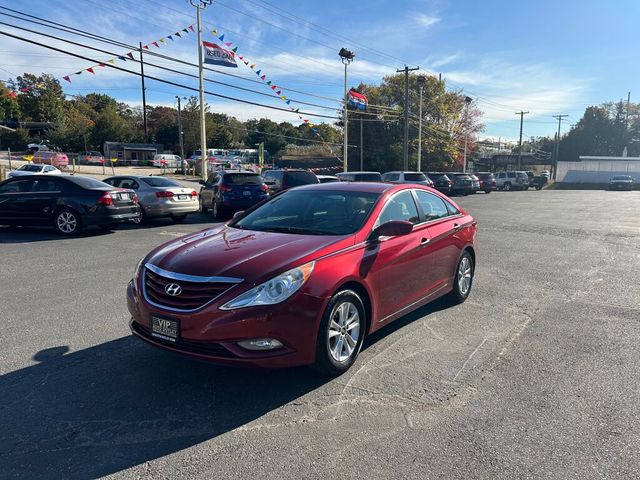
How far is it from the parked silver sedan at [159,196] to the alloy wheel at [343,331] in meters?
10.6

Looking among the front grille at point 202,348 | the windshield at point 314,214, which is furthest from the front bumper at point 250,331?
the windshield at point 314,214

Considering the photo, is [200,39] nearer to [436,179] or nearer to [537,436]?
[436,179]

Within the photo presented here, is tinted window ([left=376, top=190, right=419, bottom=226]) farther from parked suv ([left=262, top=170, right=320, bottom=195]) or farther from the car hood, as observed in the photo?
parked suv ([left=262, top=170, right=320, bottom=195])

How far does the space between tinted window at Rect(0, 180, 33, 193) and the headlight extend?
10558mm

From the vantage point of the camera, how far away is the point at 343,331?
3977 mm

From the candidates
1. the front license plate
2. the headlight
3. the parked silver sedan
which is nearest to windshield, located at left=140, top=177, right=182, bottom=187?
the parked silver sedan

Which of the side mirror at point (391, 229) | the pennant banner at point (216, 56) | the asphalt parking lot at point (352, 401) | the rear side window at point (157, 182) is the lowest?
the asphalt parking lot at point (352, 401)

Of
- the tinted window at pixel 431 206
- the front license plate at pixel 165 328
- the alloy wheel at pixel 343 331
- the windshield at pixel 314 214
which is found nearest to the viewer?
the front license plate at pixel 165 328

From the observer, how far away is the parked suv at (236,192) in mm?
14673

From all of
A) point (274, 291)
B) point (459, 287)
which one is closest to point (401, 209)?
point (459, 287)

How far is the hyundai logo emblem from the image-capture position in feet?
11.9

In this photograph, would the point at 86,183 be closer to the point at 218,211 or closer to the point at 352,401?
the point at 218,211

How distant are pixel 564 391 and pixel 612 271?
5384 mm

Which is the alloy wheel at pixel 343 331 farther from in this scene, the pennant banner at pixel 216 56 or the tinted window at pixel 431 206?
the pennant banner at pixel 216 56
